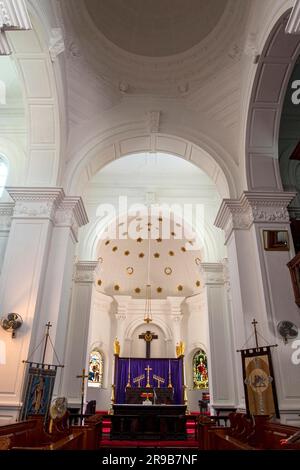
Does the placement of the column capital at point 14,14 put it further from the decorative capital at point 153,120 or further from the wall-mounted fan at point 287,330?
the wall-mounted fan at point 287,330

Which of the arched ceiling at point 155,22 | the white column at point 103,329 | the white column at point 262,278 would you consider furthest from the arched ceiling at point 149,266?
the arched ceiling at point 155,22

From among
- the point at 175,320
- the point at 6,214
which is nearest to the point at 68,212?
the point at 6,214

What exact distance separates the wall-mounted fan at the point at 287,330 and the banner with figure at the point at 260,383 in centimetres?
45

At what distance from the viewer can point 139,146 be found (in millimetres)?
10914

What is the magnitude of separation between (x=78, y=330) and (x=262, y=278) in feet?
21.7

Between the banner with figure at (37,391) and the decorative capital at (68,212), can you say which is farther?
the decorative capital at (68,212)

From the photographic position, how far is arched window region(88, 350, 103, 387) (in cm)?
1750

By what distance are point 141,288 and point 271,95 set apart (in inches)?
548

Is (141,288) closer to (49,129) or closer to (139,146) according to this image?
(139,146)

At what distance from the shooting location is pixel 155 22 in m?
9.56

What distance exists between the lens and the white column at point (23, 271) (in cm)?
682

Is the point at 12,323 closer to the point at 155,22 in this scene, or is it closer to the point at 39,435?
the point at 39,435

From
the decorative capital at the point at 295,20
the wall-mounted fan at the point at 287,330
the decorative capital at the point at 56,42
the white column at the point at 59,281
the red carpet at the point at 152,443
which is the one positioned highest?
the decorative capital at the point at 56,42

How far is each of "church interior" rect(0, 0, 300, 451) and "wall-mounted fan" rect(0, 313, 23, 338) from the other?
0.15ft
